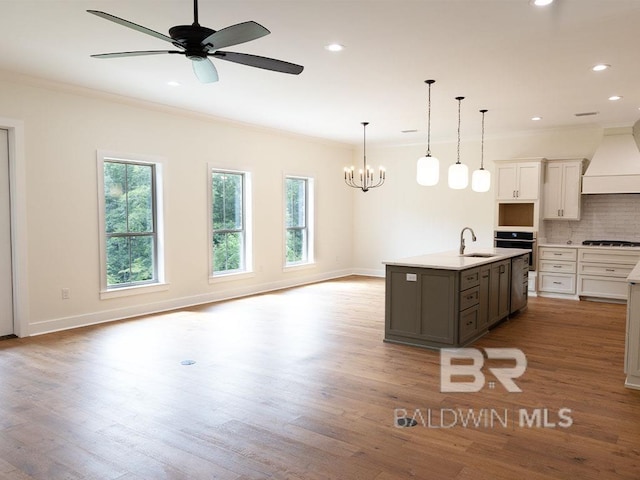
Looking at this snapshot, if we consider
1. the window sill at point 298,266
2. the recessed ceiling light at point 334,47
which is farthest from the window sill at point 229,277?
the recessed ceiling light at point 334,47

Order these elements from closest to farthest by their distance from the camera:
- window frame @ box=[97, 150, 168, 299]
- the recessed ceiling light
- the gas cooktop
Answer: the recessed ceiling light, window frame @ box=[97, 150, 168, 299], the gas cooktop

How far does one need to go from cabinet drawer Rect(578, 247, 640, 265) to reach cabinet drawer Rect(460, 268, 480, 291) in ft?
11.0

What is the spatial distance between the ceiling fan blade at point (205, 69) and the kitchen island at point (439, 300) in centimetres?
Result: 253

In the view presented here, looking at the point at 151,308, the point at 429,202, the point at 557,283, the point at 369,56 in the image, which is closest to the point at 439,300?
the point at 369,56

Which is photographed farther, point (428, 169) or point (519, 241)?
point (519, 241)

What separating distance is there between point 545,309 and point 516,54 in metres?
3.87

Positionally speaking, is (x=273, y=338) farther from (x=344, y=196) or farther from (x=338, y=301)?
(x=344, y=196)

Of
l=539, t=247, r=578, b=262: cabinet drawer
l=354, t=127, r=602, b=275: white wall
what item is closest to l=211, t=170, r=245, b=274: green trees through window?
l=354, t=127, r=602, b=275: white wall

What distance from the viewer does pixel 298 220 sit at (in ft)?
30.0

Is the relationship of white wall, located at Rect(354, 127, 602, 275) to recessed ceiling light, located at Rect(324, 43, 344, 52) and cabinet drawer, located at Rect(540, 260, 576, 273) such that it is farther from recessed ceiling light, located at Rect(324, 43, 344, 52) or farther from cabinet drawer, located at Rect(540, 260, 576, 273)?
recessed ceiling light, located at Rect(324, 43, 344, 52)

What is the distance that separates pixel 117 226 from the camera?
19.8ft

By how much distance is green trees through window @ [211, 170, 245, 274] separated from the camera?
739cm

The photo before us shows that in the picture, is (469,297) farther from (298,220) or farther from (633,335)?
(298,220)

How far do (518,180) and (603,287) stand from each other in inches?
82.0
